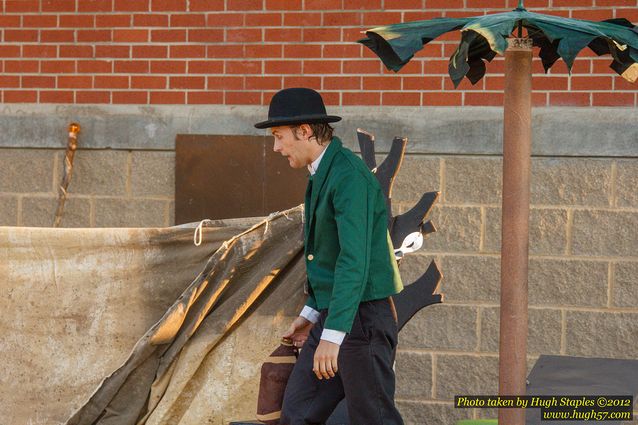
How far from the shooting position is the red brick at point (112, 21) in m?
8.05

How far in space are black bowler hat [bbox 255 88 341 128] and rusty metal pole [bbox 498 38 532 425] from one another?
0.77 metres

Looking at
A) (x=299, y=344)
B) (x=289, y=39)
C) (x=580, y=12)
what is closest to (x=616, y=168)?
(x=580, y=12)

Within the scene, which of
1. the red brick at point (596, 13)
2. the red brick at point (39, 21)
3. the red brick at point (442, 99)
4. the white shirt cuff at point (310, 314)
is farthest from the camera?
the red brick at point (39, 21)

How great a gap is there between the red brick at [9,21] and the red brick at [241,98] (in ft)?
5.43

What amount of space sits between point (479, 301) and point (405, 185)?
2.93ft

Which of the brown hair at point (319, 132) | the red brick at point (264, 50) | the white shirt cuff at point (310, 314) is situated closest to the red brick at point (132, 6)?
the red brick at point (264, 50)

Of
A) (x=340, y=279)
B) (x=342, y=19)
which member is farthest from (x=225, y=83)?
(x=340, y=279)

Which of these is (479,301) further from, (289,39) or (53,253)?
(53,253)

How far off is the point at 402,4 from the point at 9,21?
2.84 m

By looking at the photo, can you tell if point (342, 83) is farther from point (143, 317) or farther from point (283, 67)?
point (143, 317)

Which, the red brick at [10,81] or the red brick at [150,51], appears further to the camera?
the red brick at [10,81]

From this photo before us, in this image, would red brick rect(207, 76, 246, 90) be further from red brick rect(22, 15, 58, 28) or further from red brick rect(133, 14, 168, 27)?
red brick rect(22, 15, 58, 28)

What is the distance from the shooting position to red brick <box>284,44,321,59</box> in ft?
25.2

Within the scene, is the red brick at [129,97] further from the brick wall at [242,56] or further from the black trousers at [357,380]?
the black trousers at [357,380]
